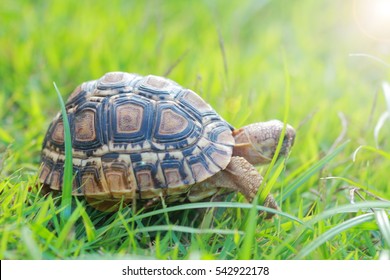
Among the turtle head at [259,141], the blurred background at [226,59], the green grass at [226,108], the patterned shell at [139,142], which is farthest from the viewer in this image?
the blurred background at [226,59]

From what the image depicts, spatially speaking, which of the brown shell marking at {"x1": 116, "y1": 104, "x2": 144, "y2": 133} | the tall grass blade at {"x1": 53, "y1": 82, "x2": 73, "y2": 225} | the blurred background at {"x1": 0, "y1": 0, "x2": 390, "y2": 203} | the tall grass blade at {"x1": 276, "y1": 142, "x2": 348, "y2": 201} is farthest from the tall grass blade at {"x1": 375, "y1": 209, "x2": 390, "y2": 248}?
the tall grass blade at {"x1": 53, "y1": 82, "x2": 73, "y2": 225}

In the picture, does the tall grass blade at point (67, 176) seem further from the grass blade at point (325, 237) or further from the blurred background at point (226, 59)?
the grass blade at point (325, 237)

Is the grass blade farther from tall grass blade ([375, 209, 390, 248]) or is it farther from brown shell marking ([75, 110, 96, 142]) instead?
brown shell marking ([75, 110, 96, 142])

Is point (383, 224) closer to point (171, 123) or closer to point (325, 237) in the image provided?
point (325, 237)

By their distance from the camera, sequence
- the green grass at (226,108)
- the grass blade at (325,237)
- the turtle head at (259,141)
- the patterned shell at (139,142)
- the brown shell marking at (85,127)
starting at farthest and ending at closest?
the turtle head at (259,141) < the brown shell marking at (85,127) < the patterned shell at (139,142) < the green grass at (226,108) < the grass blade at (325,237)

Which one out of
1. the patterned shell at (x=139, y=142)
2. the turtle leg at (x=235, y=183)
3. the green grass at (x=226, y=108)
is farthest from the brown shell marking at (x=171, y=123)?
the green grass at (x=226, y=108)

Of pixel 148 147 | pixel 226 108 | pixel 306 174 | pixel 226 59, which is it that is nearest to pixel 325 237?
pixel 306 174
